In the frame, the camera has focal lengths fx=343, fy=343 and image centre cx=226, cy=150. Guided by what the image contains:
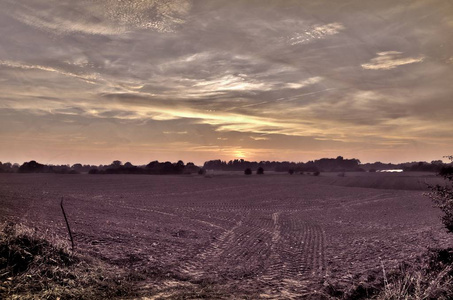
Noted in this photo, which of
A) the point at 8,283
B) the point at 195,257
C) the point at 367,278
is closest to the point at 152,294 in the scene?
the point at 8,283

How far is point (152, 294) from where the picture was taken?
31.9ft

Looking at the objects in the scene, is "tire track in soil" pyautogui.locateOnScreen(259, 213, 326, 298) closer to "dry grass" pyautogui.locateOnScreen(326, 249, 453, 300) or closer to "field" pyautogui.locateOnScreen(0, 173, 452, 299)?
"field" pyautogui.locateOnScreen(0, 173, 452, 299)

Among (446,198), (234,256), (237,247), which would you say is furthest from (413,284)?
(237,247)

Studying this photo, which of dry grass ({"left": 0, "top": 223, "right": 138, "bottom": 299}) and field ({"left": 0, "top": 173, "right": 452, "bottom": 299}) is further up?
dry grass ({"left": 0, "top": 223, "right": 138, "bottom": 299})

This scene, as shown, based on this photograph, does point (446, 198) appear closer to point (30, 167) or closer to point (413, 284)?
point (413, 284)

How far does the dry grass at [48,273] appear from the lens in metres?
8.55

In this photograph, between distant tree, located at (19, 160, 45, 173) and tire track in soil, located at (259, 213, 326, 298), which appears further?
distant tree, located at (19, 160, 45, 173)

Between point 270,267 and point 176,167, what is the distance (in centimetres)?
12179

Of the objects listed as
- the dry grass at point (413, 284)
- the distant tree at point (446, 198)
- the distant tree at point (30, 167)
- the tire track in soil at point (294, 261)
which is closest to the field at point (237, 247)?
the tire track in soil at point (294, 261)

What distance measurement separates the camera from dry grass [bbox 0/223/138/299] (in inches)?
337

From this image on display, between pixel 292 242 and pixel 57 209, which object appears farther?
pixel 57 209

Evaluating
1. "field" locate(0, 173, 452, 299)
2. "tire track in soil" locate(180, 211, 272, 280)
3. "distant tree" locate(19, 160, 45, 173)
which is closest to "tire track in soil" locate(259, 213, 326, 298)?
"field" locate(0, 173, 452, 299)

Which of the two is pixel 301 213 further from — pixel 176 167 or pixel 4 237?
pixel 176 167

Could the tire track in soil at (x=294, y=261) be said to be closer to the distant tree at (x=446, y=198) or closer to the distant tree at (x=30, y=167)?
the distant tree at (x=446, y=198)
